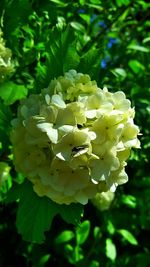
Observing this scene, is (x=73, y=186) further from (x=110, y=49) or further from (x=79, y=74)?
(x=110, y=49)

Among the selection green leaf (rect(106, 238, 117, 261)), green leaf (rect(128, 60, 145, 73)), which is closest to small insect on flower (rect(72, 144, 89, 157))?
green leaf (rect(128, 60, 145, 73))

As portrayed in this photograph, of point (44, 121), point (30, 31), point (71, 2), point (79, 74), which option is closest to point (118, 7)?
point (71, 2)

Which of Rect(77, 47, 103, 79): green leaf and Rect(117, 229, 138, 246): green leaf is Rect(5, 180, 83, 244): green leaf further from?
Rect(117, 229, 138, 246): green leaf

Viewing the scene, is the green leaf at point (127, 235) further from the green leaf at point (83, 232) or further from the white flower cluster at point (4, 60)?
the white flower cluster at point (4, 60)

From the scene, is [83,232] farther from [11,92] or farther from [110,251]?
[11,92]

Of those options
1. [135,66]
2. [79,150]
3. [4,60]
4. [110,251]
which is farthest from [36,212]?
[110,251]

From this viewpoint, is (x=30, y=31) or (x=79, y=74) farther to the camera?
(x=30, y=31)
